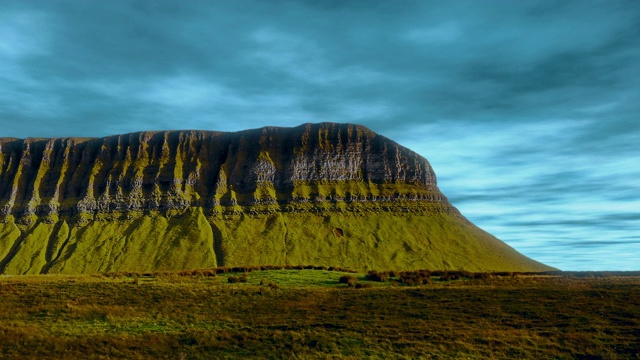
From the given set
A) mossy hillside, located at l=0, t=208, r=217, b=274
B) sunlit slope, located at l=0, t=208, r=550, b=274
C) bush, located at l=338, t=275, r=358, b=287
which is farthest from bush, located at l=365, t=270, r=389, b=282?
mossy hillside, located at l=0, t=208, r=217, b=274

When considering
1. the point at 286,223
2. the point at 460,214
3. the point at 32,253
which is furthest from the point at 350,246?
the point at 32,253

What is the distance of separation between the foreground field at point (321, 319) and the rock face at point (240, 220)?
102m

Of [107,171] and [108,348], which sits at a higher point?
[107,171]

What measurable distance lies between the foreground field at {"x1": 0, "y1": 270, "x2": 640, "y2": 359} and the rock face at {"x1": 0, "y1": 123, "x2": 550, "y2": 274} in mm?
101990

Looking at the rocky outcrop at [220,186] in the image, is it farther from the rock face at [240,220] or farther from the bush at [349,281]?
the bush at [349,281]

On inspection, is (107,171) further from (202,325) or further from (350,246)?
(202,325)

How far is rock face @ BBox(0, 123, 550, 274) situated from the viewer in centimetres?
14912

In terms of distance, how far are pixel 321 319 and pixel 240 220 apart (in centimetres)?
14257

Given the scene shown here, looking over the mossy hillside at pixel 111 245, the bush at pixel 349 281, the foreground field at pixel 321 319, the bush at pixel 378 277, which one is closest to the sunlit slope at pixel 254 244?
the mossy hillside at pixel 111 245

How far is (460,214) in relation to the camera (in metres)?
197

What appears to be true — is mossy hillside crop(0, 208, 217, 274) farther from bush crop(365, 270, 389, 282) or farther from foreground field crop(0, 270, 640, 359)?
foreground field crop(0, 270, 640, 359)

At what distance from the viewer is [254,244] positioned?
15488cm

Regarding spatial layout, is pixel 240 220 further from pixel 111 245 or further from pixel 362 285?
pixel 362 285

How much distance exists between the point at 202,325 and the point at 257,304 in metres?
6.47
